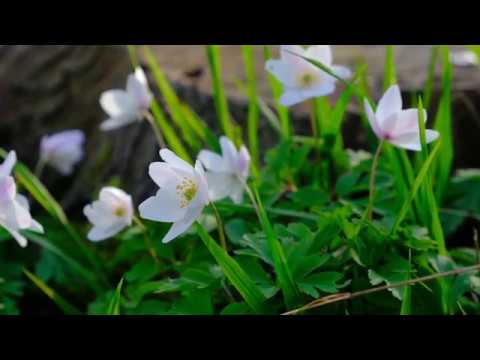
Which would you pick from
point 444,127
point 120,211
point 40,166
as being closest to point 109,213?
point 120,211

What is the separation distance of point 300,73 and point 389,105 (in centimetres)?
31

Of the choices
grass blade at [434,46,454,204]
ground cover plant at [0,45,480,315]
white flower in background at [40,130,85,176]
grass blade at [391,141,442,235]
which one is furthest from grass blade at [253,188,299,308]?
white flower in background at [40,130,85,176]

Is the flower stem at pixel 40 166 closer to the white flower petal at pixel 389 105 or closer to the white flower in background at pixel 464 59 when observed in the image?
the white flower petal at pixel 389 105

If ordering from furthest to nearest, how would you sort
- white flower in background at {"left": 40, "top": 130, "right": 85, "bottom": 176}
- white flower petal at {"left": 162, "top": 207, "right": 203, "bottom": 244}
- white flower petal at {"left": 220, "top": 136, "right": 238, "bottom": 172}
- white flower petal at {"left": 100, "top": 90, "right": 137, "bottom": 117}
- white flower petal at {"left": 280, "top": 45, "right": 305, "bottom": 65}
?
white flower in background at {"left": 40, "top": 130, "right": 85, "bottom": 176}, white flower petal at {"left": 100, "top": 90, "right": 137, "bottom": 117}, white flower petal at {"left": 280, "top": 45, "right": 305, "bottom": 65}, white flower petal at {"left": 220, "top": 136, "right": 238, "bottom": 172}, white flower petal at {"left": 162, "top": 207, "right": 203, "bottom": 244}

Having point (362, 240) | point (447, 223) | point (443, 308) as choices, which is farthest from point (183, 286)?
point (447, 223)

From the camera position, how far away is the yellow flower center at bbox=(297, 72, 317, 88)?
5.55 ft

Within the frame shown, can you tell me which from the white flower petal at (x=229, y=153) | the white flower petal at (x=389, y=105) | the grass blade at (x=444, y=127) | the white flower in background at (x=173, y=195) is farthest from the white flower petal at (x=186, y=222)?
the grass blade at (x=444, y=127)

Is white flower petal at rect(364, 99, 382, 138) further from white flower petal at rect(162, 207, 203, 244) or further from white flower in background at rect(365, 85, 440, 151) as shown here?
white flower petal at rect(162, 207, 203, 244)

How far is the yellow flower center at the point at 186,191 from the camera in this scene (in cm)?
127

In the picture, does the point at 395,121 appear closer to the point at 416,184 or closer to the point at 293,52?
the point at 416,184

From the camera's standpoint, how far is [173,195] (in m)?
1.30

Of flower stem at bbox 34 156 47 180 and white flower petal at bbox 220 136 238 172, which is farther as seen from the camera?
flower stem at bbox 34 156 47 180

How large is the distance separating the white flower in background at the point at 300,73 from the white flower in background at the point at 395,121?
0.25 meters
